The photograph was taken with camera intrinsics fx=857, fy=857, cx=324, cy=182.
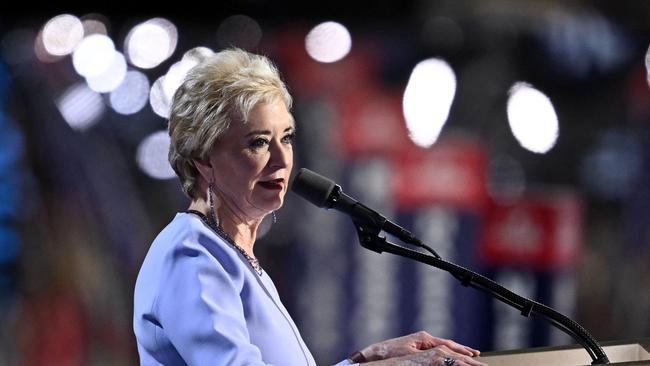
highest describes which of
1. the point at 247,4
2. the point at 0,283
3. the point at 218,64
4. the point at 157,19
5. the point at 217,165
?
the point at 247,4

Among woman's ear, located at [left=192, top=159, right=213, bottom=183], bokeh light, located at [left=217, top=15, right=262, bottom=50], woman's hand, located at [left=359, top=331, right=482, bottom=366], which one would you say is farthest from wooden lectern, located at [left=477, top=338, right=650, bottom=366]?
bokeh light, located at [left=217, top=15, right=262, bottom=50]

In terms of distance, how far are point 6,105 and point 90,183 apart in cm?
44

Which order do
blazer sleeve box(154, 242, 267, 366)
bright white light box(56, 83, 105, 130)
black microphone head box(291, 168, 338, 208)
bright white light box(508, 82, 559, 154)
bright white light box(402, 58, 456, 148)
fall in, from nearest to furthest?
blazer sleeve box(154, 242, 267, 366) → black microphone head box(291, 168, 338, 208) → bright white light box(56, 83, 105, 130) → bright white light box(402, 58, 456, 148) → bright white light box(508, 82, 559, 154)

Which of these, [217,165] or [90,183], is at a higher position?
[217,165]

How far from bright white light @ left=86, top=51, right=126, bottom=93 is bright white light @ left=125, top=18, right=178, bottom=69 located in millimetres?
53

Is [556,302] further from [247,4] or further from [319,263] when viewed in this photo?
[247,4]

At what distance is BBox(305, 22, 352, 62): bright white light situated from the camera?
3414 millimetres

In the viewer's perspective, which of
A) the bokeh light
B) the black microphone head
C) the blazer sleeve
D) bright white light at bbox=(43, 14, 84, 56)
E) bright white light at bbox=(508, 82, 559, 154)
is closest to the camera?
the blazer sleeve

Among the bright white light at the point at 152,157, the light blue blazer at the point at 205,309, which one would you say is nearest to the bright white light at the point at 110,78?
the bright white light at the point at 152,157

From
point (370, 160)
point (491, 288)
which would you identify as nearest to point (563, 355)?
point (491, 288)

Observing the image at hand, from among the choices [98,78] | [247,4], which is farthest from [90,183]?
[247,4]

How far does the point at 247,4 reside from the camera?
325 centimetres

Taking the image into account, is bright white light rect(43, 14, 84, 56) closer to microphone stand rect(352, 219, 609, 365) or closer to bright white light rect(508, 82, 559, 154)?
bright white light rect(508, 82, 559, 154)

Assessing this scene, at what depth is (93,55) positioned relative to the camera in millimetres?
3273
